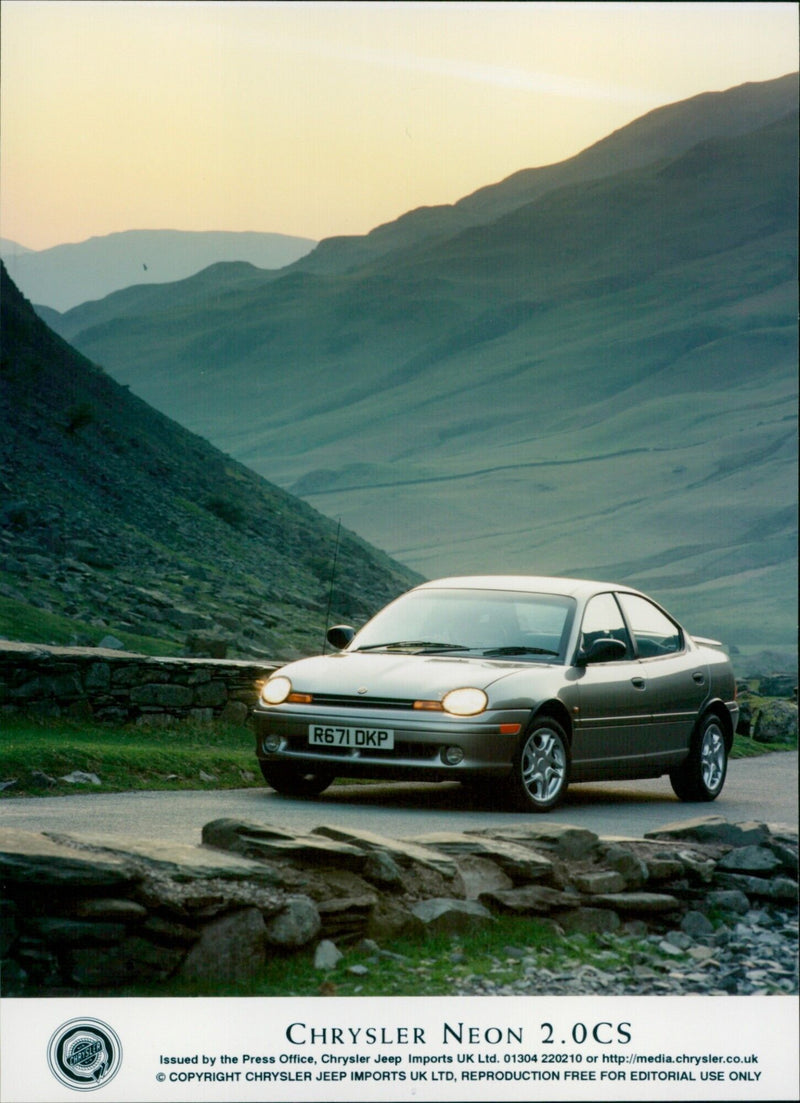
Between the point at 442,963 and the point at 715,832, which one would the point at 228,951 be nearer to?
the point at 442,963

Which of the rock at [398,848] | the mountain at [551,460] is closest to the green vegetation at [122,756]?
the rock at [398,848]

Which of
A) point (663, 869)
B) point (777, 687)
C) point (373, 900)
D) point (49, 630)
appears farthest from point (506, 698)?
point (777, 687)

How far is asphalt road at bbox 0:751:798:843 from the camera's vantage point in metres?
8.90

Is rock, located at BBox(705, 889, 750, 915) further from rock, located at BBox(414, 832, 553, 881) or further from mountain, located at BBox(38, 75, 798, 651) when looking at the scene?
mountain, located at BBox(38, 75, 798, 651)

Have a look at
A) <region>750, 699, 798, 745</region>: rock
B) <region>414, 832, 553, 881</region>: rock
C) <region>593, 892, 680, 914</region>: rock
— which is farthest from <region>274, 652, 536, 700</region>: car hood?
<region>750, 699, 798, 745</region>: rock

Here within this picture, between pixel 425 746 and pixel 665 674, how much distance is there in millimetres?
2600

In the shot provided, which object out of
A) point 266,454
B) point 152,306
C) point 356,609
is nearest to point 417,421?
point 266,454

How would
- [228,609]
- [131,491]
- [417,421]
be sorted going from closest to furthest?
1. [228,609]
2. [131,491]
3. [417,421]

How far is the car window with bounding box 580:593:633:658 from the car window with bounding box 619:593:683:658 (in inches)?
5.5

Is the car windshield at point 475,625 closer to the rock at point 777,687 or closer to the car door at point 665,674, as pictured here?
the car door at point 665,674

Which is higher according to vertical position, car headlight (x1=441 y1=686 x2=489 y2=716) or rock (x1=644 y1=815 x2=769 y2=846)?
car headlight (x1=441 y1=686 x2=489 y2=716)

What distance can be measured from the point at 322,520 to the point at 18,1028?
198ft

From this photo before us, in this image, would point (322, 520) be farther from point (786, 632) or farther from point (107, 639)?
point (786, 632)

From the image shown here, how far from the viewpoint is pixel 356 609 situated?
1999 inches
